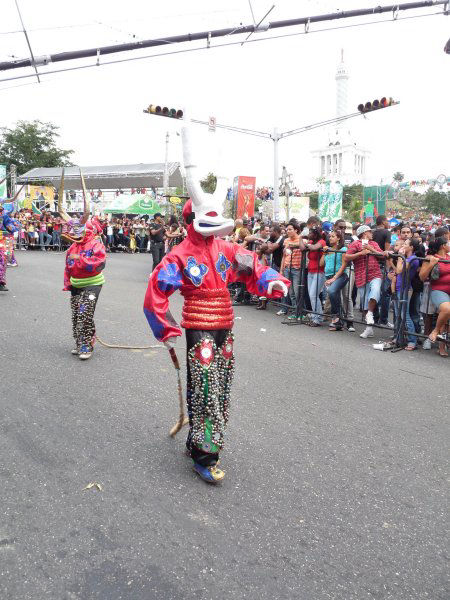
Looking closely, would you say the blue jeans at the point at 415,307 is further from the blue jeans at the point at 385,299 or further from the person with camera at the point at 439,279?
the blue jeans at the point at 385,299

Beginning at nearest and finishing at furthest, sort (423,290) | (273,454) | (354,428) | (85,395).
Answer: (273,454) → (354,428) → (85,395) → (423,290)

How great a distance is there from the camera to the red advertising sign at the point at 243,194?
762 inches

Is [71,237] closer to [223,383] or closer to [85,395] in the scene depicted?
[85,395]

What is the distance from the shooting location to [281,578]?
251 cm

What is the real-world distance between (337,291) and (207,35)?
5.61m

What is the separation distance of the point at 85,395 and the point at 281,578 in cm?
290

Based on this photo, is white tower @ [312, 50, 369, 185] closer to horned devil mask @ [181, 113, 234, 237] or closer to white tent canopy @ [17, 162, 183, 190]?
white tent canopy @ [17, 162, 183, 190]

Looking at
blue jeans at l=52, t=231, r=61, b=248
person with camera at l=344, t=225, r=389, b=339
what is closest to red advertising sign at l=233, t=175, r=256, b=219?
blue jeans at l=52, t=231, r=61, b=248

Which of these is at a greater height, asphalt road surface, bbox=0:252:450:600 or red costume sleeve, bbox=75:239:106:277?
red costume sleeve, bbox=75:239:106:277

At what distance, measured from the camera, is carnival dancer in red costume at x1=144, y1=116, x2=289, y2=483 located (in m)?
3.42

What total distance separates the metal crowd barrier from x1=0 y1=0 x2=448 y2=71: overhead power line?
4620 mm

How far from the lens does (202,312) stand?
11.4ft

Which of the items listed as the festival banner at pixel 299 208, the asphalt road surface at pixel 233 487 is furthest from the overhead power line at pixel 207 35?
the festival banner at pixel 299 208

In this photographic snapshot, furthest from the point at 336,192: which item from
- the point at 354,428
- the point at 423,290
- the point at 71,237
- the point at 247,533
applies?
the point at 247,533
